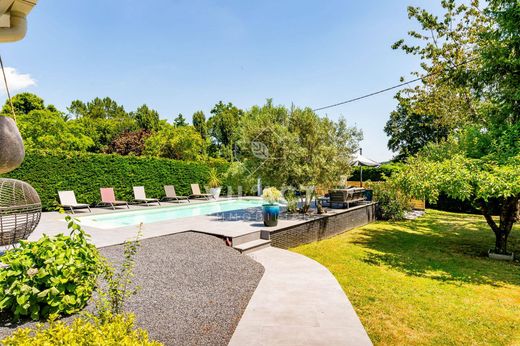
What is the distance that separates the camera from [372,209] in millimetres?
16031

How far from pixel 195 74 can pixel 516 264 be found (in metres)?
20.1

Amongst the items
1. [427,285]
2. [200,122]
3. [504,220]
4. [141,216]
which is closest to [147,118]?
[200,122]

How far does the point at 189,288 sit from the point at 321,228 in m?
6.99

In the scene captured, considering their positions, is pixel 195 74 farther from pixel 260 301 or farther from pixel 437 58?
pixel 260 301

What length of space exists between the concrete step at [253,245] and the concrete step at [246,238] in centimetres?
9

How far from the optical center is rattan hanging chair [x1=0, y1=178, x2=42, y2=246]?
5488 millimetres

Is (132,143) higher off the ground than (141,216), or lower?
higher

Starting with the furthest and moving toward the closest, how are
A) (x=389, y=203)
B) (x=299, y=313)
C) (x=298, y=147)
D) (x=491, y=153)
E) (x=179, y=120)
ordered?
1. (x=179, y=120)
2. (x=389, y=203)
3. (x=298, y=147)
4. (x=491, y=153)
5. (x=299, y=313)

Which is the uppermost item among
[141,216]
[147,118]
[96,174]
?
[147,118]

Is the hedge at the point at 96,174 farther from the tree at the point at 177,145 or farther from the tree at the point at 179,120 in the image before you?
the tree at the point at 179,120

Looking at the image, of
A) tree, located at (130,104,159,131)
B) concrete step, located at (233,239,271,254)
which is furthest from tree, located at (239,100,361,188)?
tree, located at (130,104,159,131)

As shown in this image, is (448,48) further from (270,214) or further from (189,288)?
(189,288)

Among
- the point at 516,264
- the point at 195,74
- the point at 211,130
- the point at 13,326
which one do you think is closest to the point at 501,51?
the point at 516,264

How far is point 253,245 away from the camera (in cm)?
809
